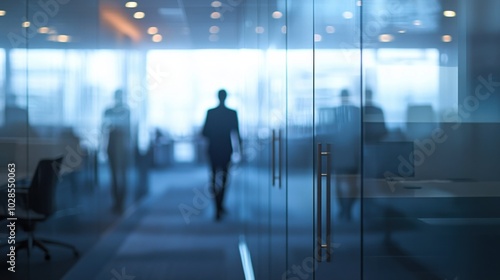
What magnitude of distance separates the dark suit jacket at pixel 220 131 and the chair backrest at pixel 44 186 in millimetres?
1209

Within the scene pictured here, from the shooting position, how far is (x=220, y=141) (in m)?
5.07

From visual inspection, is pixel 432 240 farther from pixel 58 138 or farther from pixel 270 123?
pixel 58 138

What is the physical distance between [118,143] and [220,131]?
842 millimetres

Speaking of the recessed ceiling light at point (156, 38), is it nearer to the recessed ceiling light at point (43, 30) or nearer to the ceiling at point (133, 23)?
the ceiling at point (133, 23)

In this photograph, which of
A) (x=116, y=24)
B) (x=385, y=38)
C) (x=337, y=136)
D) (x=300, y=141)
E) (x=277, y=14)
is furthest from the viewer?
(x=116, y=24)

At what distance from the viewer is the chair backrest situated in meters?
4.43

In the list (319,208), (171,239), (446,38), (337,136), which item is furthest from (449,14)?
(171,239)

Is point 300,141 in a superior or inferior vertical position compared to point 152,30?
inferior

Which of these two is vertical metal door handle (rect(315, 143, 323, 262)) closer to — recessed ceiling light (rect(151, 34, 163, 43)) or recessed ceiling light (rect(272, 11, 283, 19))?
recessed ceiling light (rect(272, 11, 283, 19))

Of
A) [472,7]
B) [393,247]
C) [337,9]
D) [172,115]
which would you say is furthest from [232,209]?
[472,7]

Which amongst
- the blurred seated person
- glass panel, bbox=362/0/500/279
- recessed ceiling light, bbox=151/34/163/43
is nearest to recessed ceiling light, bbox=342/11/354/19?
glass panel, bbox=362/0/500/279

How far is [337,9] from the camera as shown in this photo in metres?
2.25

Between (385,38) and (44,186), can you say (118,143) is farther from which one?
(385,38)

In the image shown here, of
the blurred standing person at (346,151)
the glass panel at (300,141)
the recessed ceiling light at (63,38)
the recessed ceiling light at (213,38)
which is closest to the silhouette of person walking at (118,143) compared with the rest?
the recessed ceiling light at (63,38)
